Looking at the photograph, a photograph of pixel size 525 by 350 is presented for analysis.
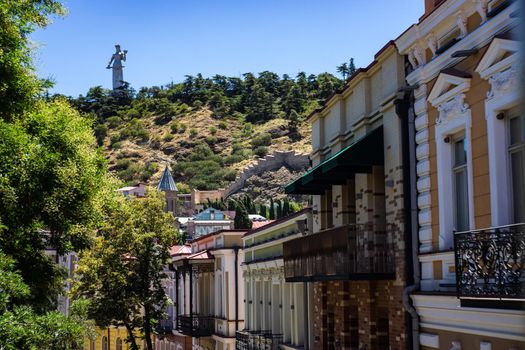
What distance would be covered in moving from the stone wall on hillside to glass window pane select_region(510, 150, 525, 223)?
5564 inches

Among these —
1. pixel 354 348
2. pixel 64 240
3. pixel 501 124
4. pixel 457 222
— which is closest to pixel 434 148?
pixel 457 222

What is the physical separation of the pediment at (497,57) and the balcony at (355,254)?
172 inches

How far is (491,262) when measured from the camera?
34.5ft

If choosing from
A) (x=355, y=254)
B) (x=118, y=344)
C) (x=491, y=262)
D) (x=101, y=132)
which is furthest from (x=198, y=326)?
(x=101, y=132)

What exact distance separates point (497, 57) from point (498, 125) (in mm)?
892

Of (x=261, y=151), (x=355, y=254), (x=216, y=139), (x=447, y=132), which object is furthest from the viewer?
(x=216, y=139)

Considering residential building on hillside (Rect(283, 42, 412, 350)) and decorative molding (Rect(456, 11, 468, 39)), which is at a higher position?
decorative molding (Rect(456, 11, 468, 39))

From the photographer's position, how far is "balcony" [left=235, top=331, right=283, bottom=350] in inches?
1067

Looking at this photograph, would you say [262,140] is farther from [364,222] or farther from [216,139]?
[364,222]

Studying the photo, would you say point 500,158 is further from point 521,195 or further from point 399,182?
point 399,182

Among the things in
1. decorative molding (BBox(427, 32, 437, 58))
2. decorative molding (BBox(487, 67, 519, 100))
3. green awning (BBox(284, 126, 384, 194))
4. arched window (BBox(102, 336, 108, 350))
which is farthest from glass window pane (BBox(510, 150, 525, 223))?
arched window (BBox(102, 336, 108, 350))

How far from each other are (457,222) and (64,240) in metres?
8.61

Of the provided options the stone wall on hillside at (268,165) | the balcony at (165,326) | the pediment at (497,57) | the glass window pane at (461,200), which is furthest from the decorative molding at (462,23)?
the stone wall on hillside at (268,165)

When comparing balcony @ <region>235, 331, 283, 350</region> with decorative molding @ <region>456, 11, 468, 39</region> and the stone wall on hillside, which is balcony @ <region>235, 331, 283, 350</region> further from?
the stone wall on hillside
